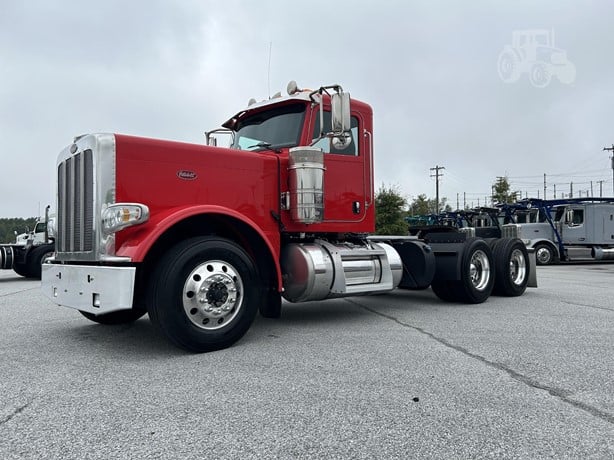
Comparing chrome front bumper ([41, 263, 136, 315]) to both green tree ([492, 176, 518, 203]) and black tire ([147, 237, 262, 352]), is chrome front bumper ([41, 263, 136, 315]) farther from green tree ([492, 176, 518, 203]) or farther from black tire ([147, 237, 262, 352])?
green tree ([492, 176, 518, 203])

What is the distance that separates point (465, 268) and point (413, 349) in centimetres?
320

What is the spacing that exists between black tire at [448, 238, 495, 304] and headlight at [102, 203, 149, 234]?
4.80 m

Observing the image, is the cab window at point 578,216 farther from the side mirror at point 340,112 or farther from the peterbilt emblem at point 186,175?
the peterbilt emblem at point 186,175

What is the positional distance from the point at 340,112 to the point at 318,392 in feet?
9.57

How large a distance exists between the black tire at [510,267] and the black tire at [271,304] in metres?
4.51

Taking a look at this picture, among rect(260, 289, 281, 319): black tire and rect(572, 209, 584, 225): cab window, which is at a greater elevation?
rect(572, 209, 584, 225): cab window

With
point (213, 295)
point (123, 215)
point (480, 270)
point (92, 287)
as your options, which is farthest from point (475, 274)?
point (92, 287)

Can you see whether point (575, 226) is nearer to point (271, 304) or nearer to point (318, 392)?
point (271, 304)

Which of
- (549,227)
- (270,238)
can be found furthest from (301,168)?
(549,227)

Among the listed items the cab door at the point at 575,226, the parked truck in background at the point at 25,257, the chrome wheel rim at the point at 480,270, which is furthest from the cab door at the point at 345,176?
the cab door at the point at 575,226

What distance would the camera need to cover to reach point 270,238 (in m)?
5.45

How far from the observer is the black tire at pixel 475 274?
24.2 feet

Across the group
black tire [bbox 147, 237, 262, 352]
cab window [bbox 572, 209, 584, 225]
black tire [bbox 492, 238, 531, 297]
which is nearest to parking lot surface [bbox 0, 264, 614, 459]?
black tire [bbox 147, 237, 262, 352]

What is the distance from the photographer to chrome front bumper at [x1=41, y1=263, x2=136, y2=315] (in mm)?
4043
